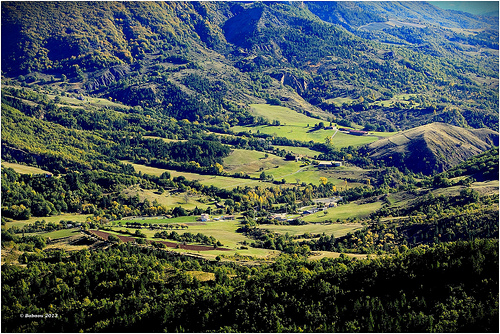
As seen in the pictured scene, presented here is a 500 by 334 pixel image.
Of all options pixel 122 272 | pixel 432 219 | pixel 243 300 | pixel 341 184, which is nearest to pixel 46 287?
pixel 122 272

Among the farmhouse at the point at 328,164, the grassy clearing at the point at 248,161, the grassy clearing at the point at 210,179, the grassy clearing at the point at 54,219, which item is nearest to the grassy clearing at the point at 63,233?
the grassy clearing at the point at 54,219

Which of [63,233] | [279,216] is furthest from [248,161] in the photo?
[63,233]

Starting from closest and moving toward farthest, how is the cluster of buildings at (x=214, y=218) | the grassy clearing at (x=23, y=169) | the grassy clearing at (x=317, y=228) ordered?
the grassy clearing at (x=317, y=228), the cluster of buildings at (x=214, y=218), the grassy clearing at (x=23, y=169)

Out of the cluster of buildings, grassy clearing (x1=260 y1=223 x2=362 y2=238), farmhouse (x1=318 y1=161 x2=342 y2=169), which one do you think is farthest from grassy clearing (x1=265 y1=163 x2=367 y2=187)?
grassy clearing (x1=260 y1=223 x2=362 y2=238)

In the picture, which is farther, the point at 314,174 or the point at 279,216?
the point at 314,174

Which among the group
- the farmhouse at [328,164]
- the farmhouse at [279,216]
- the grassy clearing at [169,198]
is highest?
the farmhouse at [328,164]

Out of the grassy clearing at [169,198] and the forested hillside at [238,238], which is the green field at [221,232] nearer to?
the forested hillside at [238,238]

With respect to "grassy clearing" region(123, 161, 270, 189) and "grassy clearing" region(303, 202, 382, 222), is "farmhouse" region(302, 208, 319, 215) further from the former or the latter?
"grassy clearing" region(123, 161, 270, 189)

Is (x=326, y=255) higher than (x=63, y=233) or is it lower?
lower

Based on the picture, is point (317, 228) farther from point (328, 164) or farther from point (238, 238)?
point (328, 164)
